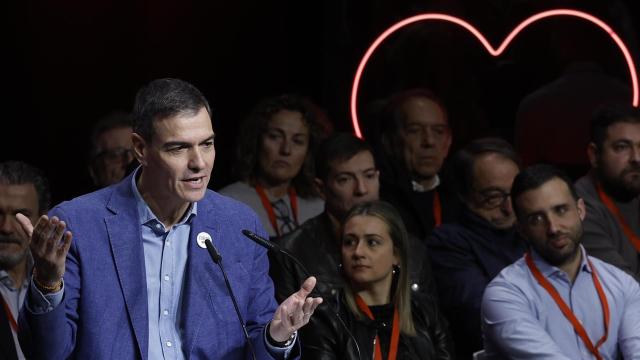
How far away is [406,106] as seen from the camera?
603 centimetres

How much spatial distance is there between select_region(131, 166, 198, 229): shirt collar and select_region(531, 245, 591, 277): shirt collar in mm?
1822

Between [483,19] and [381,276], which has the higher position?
[483,19]

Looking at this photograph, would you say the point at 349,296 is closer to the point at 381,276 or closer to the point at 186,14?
the point at 381,276

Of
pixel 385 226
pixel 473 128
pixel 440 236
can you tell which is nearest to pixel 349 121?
pixel 473 128

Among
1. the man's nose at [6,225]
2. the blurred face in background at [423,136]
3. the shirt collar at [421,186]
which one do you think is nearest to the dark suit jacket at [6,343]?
the man's nose at [6,225]

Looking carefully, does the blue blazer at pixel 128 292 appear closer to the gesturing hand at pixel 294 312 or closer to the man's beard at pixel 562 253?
the gesturing hand at pixel 294 312

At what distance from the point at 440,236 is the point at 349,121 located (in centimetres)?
153

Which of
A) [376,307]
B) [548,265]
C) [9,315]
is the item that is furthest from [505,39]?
[9,315]

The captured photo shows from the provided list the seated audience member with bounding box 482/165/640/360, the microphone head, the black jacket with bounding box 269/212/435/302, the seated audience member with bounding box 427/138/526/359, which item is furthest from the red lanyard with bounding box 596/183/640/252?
the microphone head

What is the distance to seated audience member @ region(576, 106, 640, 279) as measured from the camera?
5.40 meters

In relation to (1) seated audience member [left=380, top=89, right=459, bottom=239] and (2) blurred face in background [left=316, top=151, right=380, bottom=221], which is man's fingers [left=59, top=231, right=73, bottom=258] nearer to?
(2) blurred face in background [left=316, top=151, right=380, bottom=221]

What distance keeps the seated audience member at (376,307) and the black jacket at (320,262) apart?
75 mm

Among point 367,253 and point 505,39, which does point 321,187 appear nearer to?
point 367,253

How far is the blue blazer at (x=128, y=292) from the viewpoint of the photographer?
3111mm
